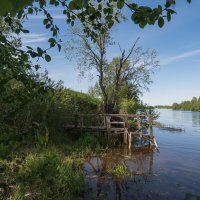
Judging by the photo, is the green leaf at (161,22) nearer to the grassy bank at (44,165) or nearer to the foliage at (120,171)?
the grassy bank at (44,165)

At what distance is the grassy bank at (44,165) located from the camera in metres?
2.82

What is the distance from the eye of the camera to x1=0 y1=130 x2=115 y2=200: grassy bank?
282 centimetres

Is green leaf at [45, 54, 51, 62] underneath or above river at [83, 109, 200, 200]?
above

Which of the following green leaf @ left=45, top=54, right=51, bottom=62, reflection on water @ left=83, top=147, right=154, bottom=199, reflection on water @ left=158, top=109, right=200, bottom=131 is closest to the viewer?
green leaf @ left=45, top=54, right=51, bottom=62

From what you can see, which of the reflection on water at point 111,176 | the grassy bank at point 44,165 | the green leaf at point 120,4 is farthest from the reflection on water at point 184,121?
the green leaf at point 120,4

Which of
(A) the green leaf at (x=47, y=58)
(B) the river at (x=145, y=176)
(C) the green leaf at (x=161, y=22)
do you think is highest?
(C) the green leaf at (x=161, y=22)

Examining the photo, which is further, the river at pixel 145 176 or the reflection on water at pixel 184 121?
the reflection on water at pixel 184 121

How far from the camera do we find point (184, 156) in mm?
22172

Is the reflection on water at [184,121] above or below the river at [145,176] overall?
above

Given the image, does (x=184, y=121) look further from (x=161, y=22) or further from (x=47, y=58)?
(x=161, y=22)

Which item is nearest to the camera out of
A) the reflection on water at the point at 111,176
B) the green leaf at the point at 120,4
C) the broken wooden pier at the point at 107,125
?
the green leaf at the point at 120,4

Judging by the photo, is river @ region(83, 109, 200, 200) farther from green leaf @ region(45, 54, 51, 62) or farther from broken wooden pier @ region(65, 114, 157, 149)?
green leaf @ region(45, 54, 51, 62)

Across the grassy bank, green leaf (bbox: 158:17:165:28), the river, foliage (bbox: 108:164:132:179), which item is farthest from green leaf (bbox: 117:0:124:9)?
foliage (bbox: 108:164:132:179)

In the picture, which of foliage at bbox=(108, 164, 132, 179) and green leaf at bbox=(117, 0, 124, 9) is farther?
foliage at bbox=(108, 164, 132, 179)
